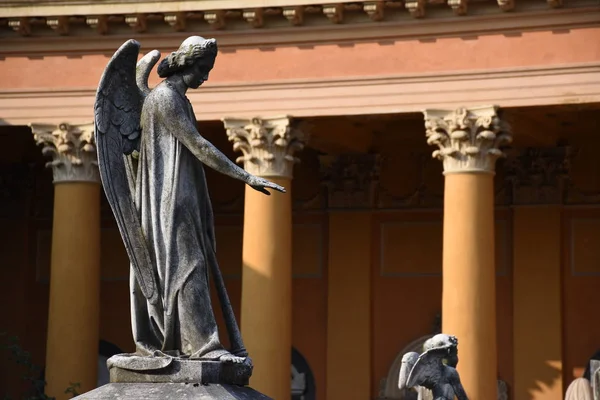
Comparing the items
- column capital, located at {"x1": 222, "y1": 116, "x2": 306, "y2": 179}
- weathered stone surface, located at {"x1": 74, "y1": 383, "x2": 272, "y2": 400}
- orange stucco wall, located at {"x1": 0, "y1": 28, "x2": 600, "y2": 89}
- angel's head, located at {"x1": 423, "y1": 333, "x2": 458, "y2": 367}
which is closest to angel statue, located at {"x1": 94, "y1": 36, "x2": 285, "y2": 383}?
weathered stone surface, located at {"x1": 74, "y1": 383, "x2": 272, "y2": 400}

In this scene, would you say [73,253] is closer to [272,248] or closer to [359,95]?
[272,248]

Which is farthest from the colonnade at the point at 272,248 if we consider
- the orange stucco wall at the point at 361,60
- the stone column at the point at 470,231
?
the orange stucco wall at the point at 361,60

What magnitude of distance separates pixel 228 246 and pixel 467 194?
28.8 feet

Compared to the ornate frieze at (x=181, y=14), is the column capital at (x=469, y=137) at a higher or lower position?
lower

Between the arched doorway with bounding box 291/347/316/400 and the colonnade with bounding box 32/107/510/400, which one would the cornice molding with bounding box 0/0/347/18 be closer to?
the colonnade with bounding box 32/107/510/400

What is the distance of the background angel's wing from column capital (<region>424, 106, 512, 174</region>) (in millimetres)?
10672

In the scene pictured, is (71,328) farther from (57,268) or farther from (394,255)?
(394,255)

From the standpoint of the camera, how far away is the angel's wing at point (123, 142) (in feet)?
32.1

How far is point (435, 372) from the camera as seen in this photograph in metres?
15.8

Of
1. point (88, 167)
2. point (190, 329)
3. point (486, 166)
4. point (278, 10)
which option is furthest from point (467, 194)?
point (190, 329)

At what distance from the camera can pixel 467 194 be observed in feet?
85.7

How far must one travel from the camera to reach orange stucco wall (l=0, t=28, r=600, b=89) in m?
26.0

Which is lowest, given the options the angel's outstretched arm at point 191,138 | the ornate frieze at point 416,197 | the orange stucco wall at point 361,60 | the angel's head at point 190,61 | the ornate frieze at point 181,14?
the angel's outstretched arm at point 191,138

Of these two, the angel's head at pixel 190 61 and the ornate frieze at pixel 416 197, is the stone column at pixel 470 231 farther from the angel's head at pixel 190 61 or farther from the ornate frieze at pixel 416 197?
the angel's head at pixel 190 61
